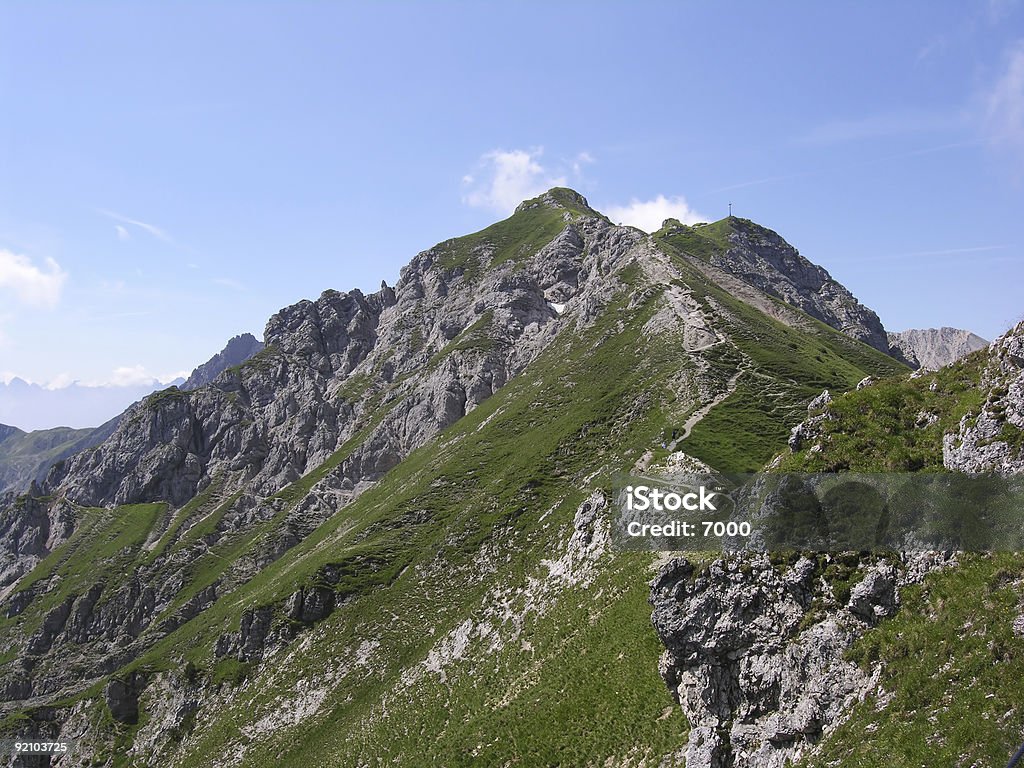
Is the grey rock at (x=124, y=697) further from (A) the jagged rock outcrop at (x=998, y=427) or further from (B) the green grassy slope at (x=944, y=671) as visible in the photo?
(A) the jagged rock outcrop at (x=998, y=427)

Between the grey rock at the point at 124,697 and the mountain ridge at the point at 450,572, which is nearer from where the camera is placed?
the mountain ridge at the point at 450,572

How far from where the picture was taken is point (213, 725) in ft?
292

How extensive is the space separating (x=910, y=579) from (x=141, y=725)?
126 meters

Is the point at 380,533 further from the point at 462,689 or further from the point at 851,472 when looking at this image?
the point at 851,472

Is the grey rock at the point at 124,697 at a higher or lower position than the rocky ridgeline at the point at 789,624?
lower

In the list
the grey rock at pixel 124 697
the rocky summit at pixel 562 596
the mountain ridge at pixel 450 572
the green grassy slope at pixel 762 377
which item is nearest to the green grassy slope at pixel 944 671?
the rocky summit at pixel 562 596

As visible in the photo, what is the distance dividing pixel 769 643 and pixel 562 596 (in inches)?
1372

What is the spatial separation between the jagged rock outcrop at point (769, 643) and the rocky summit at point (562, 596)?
0.33 ft

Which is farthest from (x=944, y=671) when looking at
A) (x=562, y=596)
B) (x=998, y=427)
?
(x=562, y=596)

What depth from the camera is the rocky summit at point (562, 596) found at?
2370 cm

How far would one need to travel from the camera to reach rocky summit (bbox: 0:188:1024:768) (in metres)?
23.7

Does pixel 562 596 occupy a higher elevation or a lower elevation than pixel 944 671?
lower

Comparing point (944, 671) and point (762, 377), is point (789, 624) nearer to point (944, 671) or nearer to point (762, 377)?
point (944, 671)

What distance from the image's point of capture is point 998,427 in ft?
79.9
